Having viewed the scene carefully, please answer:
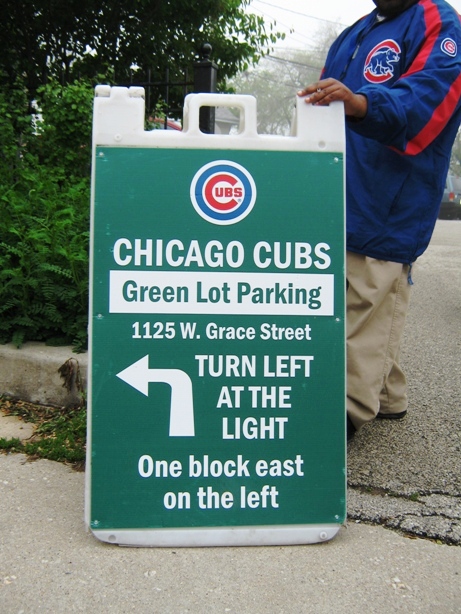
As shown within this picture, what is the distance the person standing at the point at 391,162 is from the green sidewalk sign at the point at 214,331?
0.44 meters

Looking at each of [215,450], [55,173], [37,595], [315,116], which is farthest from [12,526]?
[55,173]

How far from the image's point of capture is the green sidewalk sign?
2.54 m

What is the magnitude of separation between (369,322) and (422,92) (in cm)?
90

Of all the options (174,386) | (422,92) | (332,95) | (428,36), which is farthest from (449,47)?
(174,386)

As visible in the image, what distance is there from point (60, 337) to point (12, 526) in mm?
1375

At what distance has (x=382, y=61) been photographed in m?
3.06

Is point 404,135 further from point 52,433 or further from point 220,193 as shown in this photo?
point 52,433

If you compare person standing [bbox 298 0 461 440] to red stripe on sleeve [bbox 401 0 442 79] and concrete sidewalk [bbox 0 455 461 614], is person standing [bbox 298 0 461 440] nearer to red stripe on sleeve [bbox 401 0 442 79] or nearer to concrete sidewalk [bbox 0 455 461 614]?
red stripe on sleeve [bbox 401 0 442 79]

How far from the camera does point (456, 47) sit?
A: 2.91 m

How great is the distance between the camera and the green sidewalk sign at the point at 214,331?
2537 mm

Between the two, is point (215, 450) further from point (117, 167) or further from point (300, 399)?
point (117, 167)

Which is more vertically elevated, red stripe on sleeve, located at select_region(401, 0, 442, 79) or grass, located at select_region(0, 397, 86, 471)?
red stripe on sleeve, located at select_region(401, 0, 442, 79)

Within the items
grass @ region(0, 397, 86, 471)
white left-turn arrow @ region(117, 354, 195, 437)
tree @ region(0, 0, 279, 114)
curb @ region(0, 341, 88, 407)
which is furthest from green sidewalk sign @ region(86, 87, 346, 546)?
tree @ region(0, 0, 279, 114)

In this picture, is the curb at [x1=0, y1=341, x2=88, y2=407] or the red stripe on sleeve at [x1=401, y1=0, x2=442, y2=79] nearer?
the red stripe on sleeve at [x1=401, y1=0, x2=442, y2=79]
